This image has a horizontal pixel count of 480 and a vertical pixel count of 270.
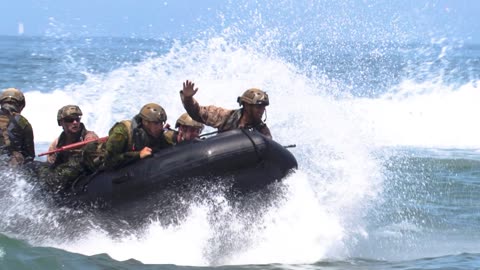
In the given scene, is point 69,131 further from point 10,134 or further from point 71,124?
point 10,134

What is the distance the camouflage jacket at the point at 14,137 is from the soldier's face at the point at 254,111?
2.22 m

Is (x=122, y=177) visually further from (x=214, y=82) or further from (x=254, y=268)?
(x=214, y=82)

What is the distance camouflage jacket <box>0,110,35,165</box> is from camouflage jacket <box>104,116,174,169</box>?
122 cm

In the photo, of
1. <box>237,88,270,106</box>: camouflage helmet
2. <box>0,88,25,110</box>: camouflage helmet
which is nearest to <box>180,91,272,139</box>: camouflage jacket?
<box>237,88,270,106</box>: camouflage helmet

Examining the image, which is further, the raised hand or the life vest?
the life vest

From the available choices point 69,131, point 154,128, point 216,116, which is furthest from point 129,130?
point 216,116

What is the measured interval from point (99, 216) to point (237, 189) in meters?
1.28

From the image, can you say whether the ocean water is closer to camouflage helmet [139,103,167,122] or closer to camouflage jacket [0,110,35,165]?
camouflage jacket [0,110,35,165]

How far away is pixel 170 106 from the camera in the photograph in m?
15.1

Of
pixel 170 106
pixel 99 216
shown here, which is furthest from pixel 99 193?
pixel 170 106

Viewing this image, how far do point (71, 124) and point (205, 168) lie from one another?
163 centimetres

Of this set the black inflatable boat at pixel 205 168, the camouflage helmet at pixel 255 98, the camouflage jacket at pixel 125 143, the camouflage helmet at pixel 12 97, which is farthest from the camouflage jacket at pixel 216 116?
the camouflage helmet at pixel 12 97

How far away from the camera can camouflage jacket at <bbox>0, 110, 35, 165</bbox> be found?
9.02 m

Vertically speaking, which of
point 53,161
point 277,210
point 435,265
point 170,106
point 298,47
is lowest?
point 435,265
